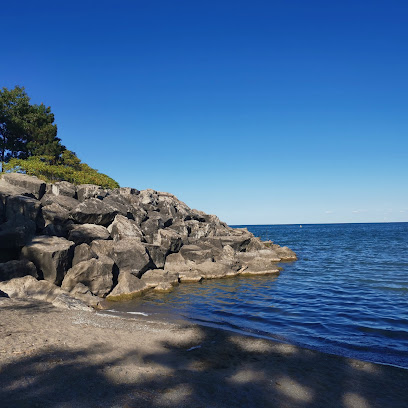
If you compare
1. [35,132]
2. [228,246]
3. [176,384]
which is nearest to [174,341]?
[176,384]

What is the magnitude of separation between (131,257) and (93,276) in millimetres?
3663

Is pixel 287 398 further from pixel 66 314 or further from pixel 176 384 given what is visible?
pixel 66 314

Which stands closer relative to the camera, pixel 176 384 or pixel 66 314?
pixel 176 384

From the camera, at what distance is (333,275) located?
2869 centimetres

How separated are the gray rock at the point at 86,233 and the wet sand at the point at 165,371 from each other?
10.1 meters

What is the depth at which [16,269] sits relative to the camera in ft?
55.1

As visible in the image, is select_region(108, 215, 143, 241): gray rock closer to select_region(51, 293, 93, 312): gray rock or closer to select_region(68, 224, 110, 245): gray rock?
select_region(68, 224, 110, 245): gray rock

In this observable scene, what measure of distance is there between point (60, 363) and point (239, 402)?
16.1 ft

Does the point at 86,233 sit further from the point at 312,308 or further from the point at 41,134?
the point at 41,134

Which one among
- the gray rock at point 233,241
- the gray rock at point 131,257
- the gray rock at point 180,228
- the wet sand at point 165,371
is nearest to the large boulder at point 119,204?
the gray rock at point 180,228

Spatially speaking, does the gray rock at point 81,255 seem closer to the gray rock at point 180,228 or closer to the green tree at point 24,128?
the gray rock at point 180,228

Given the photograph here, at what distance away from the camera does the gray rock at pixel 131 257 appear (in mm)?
21828

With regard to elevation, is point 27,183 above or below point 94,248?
above

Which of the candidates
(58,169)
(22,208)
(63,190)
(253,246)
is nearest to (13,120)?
(58,169)
